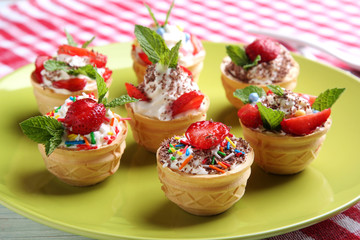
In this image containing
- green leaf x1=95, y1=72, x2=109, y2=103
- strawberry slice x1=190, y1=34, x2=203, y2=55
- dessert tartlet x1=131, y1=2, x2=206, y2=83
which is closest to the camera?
green leaf x1=95, y1=72, x2=109, y2=103

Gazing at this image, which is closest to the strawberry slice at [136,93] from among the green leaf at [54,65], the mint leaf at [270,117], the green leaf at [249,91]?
the green leaf at [54,65]

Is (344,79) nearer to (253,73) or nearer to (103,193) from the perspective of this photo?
(253,73)

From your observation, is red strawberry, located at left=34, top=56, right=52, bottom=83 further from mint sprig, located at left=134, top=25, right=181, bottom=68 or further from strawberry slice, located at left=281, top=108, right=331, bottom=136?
strawberry slice, located at left=281, top=108, right=331, bottom=136

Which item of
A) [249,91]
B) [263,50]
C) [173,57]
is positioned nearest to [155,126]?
[173,57]

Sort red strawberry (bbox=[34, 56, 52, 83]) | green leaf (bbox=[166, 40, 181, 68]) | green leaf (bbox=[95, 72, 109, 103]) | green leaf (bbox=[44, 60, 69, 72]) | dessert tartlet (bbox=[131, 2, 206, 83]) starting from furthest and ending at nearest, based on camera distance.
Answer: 1. dessert tartlet (bbox=[131, 2, 206, 83])
2. red strawberry (bbox=[34, 56, 52, 83])
3. green leaf (bbox=[44, 60, 69, 72])
4. green leaf (bbox=[166, 40, 181, 68])
5. green leaf (bbox=[95, 72, 109, 103])

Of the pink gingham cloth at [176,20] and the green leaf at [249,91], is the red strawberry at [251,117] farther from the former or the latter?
the pink gingham cloth at [176,20]

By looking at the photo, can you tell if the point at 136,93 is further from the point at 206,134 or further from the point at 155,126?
the point at 206,134

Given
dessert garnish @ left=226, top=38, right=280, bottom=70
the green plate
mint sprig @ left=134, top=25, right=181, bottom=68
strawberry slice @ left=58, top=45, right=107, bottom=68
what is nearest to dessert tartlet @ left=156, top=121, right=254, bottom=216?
the green plate
